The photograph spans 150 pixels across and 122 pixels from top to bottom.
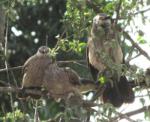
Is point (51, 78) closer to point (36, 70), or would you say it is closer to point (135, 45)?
point (36, 70)

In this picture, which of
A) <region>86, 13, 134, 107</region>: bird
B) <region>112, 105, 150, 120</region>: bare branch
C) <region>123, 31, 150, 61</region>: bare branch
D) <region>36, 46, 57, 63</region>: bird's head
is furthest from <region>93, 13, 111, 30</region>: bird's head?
<region>112, 105, 150, 120</region>: bare branch

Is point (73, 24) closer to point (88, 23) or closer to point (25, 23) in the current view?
point (88, 23)

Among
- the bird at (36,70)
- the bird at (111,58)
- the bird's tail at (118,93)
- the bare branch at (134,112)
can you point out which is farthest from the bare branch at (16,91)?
the bare branch at (134,112)

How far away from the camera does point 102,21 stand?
9.42 metres

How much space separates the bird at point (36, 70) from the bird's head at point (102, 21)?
0.66m

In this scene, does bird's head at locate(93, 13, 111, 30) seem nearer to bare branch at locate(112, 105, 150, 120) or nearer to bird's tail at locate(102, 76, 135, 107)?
bird's tail at locate(102, 76, 135, 107)

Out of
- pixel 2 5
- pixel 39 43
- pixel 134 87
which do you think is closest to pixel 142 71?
pixel 134 87

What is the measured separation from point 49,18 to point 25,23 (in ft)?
1.87

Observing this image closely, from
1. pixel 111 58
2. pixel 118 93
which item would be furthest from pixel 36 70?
pixel 118 93

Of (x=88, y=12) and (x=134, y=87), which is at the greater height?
(x=88, y=12)

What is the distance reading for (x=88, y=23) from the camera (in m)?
9.22

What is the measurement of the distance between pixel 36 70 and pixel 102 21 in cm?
98

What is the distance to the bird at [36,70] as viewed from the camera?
9.40 m

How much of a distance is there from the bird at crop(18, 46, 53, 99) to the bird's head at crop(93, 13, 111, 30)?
26.0 inches
